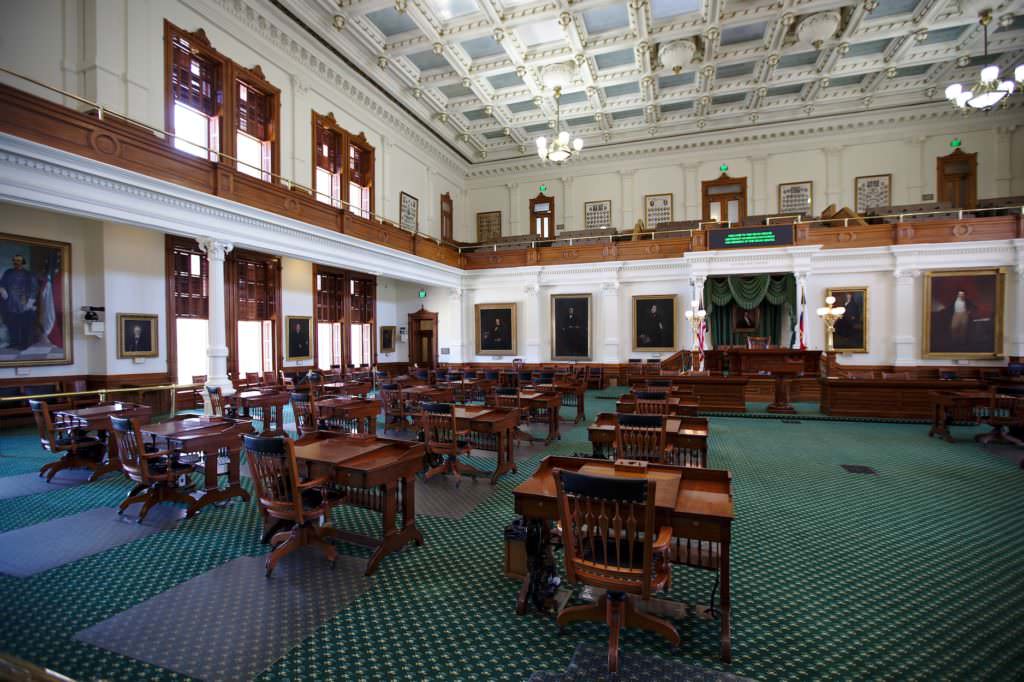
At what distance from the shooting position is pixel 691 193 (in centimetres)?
1786

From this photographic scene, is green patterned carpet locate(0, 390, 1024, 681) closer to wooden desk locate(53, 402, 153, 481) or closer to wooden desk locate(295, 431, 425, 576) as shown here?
wooden desk locate(295, 431, 425, 576)

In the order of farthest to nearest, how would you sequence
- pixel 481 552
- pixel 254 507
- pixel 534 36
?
pixel 534 36, pixel 254 507, pixel 481 552

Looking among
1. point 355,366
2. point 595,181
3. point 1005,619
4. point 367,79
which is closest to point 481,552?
point 1005,619

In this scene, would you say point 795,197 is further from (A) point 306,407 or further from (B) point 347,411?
(A) point 306,407

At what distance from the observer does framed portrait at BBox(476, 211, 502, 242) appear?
810 inches

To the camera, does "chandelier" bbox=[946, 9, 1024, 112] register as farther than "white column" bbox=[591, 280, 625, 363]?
No

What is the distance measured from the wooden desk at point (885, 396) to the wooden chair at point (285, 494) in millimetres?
10324

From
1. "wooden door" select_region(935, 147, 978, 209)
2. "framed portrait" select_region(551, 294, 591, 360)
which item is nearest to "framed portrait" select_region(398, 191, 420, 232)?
"framed portrait" select_region(551, 294, 591, 360)

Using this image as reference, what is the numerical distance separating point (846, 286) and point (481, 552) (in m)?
14.6

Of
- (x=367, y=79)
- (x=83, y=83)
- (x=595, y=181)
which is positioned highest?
(x=367, y=79)

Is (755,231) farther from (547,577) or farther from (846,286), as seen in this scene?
(547,577)

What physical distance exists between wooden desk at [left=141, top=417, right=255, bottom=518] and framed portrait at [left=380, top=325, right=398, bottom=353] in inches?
492

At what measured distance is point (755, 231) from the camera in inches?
542

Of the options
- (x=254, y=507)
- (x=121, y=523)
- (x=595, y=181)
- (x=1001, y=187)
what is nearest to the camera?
(x=121, y=523)
